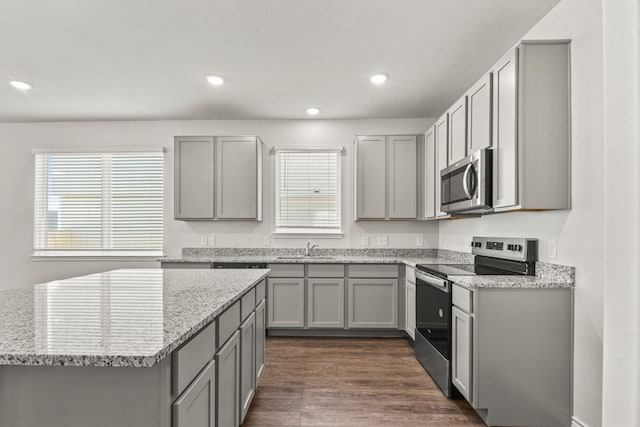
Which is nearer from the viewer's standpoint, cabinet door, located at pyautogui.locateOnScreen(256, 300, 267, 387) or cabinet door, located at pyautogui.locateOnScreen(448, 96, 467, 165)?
cabinet door, located at pyautogui.locateOnScreen(256, 300, 267, 387)

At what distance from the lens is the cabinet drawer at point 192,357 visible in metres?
1.12

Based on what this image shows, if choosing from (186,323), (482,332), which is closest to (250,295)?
(186,323)

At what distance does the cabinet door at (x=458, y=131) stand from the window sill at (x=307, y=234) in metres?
1.78

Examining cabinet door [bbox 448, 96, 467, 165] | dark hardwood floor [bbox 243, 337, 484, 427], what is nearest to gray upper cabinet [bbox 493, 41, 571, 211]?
cabinet door [bbox 448, 96, 467, 165]

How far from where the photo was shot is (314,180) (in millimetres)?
4648

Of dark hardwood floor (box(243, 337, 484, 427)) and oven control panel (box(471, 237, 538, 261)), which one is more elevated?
oven control panel (box(471, 237, 538, 261))

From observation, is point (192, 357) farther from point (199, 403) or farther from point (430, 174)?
point (430, 174)

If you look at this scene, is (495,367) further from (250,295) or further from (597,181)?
(250,295)

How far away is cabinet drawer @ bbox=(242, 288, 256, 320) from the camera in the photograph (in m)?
2.10

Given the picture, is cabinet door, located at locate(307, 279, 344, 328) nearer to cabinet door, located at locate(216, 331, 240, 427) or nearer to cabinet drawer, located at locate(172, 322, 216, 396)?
cabinet door, located at locate(216, 331, 240, 427)

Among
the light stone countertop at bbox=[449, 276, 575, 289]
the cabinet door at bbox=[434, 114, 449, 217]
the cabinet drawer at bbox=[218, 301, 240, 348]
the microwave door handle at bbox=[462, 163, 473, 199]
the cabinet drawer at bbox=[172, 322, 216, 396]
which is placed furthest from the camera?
the cabinet door at bbox=[434, 114, 449, 217]

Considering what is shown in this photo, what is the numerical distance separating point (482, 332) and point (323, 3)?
2253 mm

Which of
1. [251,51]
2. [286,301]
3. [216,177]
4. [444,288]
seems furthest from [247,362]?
[216,177]

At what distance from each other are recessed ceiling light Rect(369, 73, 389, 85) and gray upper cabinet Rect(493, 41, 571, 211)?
1.30 meters
